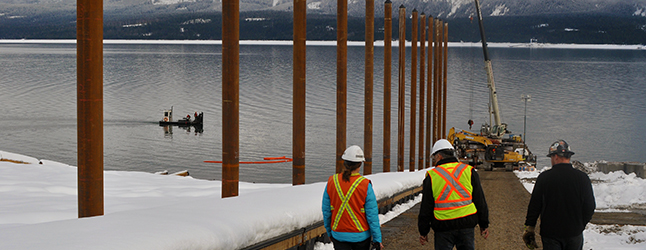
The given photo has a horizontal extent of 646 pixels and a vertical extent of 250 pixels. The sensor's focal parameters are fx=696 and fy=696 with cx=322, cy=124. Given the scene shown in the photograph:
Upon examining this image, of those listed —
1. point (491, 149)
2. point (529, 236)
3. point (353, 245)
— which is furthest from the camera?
point (491, 149)

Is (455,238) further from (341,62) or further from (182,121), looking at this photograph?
(182,121)

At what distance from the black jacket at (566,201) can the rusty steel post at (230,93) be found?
23.9ft

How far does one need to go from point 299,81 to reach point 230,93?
13.7 ft

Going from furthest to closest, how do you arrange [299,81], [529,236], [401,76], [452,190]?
[401,76] → [299,81] → [529,236] → [452,190]

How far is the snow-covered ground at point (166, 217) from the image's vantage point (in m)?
7.90

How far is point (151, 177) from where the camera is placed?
23969 millimetres

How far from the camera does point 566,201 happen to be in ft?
25.3

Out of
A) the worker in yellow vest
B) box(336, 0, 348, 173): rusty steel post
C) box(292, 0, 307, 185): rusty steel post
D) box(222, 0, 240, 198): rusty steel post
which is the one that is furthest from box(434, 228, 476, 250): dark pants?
box(336, 0, 348, 173): rusty steel post

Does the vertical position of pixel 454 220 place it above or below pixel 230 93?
below

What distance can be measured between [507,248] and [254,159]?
1552 inches

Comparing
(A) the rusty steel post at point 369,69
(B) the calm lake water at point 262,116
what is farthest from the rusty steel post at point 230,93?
(B) the calm lake water at point 262,116

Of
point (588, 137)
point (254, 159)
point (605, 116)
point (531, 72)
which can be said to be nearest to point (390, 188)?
point (254, 159)

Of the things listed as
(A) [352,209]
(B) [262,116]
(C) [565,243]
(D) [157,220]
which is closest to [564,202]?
(C) [565,243]

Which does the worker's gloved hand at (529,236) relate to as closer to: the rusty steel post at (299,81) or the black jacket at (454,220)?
the black jacket at (454,220)
